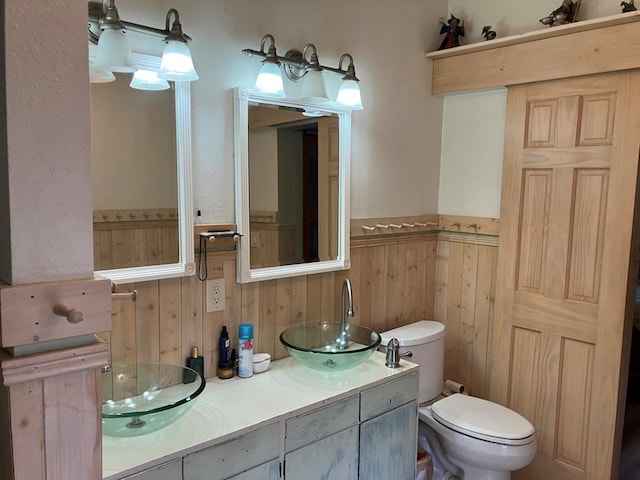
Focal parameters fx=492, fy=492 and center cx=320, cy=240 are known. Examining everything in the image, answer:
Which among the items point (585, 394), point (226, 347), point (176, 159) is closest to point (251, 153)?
point (176, 159)

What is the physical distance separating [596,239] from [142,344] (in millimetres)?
1982

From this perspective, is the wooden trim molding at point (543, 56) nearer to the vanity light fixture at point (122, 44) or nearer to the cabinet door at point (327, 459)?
the vanity light fixture at point (122, 44)

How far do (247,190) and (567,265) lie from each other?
1.54m

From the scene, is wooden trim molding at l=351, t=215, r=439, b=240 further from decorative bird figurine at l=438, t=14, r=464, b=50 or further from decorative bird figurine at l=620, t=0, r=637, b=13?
decorative bird figurine at l=620, t=0, r=637, b=13

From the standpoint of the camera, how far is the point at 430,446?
2.48 m

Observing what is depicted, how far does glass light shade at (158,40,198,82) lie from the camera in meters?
1.65

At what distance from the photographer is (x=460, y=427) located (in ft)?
7.15

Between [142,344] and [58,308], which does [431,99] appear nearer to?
[142,344]

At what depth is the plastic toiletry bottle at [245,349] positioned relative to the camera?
194 centimetres

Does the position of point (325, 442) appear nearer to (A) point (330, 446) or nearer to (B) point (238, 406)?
(A) point (330, 446)

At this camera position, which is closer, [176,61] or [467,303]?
[176,61]

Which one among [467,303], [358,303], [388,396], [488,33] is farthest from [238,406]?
→ [488,33]

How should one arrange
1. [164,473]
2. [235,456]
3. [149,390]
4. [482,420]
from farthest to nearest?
[482,420]
[149,390]
[235,456]
[164,473]

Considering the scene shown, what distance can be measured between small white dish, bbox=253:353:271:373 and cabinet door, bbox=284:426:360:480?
15.3 inches
